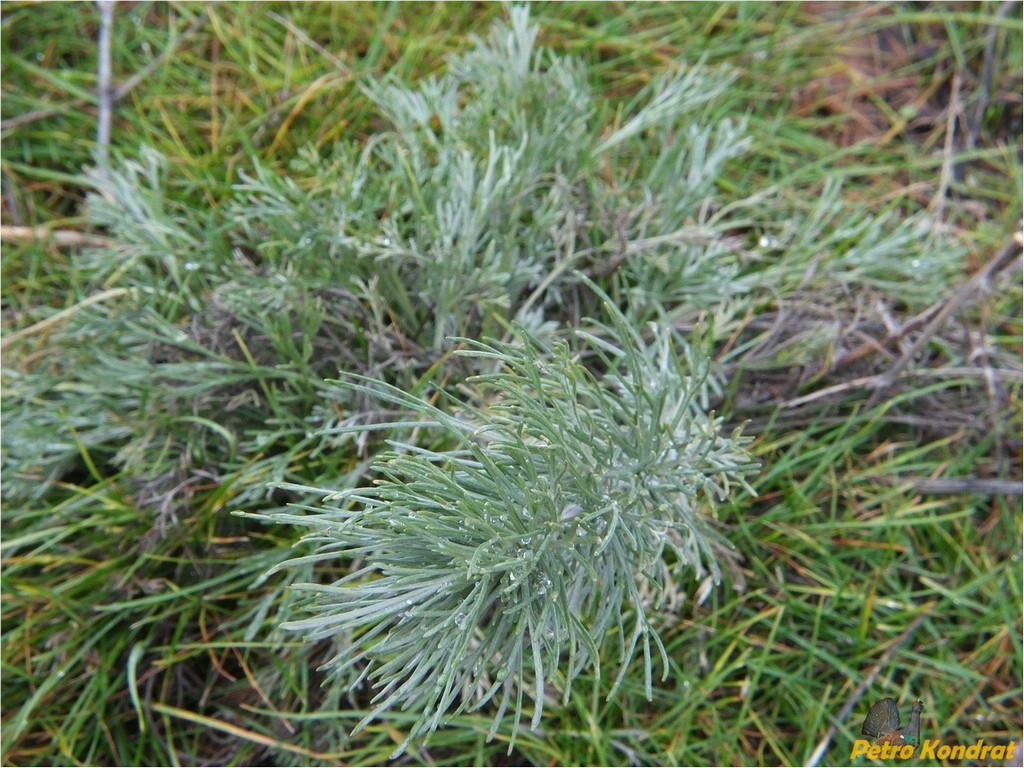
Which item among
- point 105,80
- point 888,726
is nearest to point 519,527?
point 888,726

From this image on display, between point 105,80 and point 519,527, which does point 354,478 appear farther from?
point 105,80

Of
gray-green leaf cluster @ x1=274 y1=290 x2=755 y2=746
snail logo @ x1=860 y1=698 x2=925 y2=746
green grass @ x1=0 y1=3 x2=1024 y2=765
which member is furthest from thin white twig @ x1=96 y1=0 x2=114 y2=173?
snail logo @ x1=860 y1=698 x2=925 y2=746

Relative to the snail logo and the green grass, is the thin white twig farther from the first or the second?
the snail logo

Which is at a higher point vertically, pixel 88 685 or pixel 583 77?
pixel 583 77

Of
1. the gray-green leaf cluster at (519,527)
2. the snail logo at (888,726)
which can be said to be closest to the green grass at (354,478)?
the snail logo at (888,726)

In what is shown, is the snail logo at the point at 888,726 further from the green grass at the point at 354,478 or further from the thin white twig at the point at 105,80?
the thin white twig at the point at 105,80

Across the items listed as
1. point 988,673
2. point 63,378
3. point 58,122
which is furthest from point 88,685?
point 988,673

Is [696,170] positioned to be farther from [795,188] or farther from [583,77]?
[795,188]

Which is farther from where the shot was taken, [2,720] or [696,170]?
[696,170]
